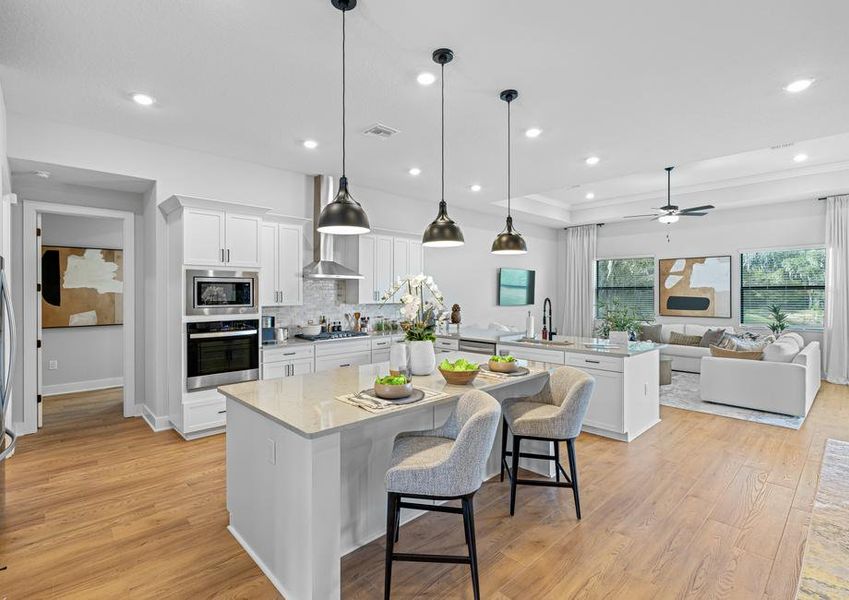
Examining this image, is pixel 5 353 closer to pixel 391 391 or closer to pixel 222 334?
pixel 222 334

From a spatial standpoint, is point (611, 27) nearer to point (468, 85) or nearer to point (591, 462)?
point (468, 85)

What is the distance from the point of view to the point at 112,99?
11.0ft

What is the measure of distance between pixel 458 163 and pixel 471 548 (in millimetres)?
4113

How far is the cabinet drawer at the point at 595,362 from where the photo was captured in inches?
163

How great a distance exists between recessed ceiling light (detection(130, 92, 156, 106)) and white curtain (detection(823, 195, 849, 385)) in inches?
351

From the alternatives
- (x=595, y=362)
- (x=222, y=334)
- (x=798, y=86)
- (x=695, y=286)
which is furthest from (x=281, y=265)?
(x=695, y=286)

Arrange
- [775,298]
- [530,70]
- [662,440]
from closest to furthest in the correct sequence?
[530,70] < [662,440] < [775,298]

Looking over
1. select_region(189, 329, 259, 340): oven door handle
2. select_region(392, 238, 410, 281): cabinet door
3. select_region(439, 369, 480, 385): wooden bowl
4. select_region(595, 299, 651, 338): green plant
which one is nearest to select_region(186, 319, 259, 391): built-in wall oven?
select_region(189, 329, 259, 340): oven door handle

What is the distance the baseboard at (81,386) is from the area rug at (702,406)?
7.56m

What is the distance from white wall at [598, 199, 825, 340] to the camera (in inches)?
276

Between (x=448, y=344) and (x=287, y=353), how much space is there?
206 cm

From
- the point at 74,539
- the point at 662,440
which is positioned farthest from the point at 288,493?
the point at 662,440

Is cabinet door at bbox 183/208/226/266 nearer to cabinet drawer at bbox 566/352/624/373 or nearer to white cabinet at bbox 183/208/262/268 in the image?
white cabinet at bbox 183/208/262/268

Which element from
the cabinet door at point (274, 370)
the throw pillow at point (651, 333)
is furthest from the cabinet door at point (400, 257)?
the throw pillow at point (651, 333)
